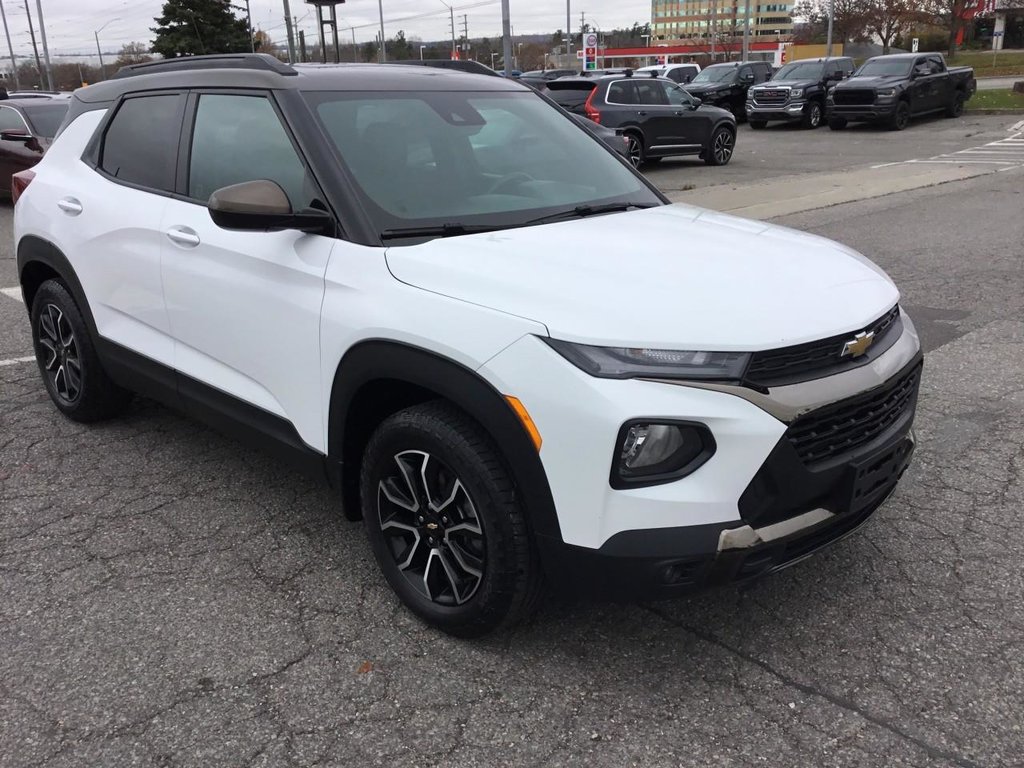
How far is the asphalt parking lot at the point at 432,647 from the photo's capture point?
2391 millimetres

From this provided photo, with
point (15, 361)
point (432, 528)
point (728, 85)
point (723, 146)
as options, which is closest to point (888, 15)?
point (728, 85)

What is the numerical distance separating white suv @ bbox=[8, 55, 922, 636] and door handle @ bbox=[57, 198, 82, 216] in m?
0.02

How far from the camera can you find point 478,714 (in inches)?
98.5

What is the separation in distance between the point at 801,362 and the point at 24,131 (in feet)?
45.0

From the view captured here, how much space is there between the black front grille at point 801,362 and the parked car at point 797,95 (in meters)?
24.2

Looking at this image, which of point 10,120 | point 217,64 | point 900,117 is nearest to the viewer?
point 217,64

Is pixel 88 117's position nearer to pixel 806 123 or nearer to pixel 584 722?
pixel 584 722

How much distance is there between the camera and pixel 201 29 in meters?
52.8

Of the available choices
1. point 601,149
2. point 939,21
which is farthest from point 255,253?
point 939,21

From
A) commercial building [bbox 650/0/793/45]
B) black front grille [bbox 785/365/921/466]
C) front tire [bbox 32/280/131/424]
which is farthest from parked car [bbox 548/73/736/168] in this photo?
commercial building [bbox 650/0/793/45]

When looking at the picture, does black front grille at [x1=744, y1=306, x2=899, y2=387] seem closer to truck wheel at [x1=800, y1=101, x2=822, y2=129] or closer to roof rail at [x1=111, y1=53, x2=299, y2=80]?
roof rail at [x1=111, y1=53, x2=299, y2=80]

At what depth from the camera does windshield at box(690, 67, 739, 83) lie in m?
27.1

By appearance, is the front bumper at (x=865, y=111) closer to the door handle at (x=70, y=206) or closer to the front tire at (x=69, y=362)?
the front tire at (x=69, y=362)

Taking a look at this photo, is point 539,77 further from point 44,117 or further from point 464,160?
point 464,160
